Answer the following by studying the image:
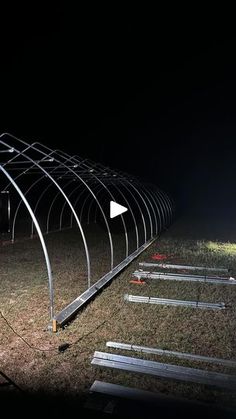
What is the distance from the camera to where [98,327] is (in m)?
6.08

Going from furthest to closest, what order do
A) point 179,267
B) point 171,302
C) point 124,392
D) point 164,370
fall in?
point 179,267 → point 171,302 → point 164,370 → point 124,392

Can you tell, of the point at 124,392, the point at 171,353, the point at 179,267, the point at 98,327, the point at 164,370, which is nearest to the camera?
the point at 124,392

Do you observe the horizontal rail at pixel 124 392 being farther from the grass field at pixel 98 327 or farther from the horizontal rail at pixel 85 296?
the horizontal rail at pixel 85 296

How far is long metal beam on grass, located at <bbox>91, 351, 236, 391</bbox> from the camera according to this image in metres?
4.49

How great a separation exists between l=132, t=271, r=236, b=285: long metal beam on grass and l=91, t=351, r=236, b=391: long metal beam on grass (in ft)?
13.1

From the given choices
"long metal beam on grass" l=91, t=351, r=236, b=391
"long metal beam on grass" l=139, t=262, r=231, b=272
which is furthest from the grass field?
"long metal beam on grass" l=139, t=262, r=231, b=272

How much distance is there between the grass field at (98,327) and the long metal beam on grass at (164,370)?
80 mm

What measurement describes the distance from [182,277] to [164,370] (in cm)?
455

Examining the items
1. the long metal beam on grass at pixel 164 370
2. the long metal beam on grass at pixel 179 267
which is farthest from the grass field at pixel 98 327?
the long metal beam on grass at pixel 179 267

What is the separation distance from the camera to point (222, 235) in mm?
16453

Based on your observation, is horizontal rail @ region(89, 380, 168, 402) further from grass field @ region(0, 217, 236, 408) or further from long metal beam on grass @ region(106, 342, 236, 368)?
long metal beam on grass @ region(106, 342, 236, 368)

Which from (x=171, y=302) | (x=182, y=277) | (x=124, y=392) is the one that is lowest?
(x=124, y=392)

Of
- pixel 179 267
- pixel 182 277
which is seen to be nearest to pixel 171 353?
pixel 182 277

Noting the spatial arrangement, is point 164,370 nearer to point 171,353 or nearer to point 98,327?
point 171,353
